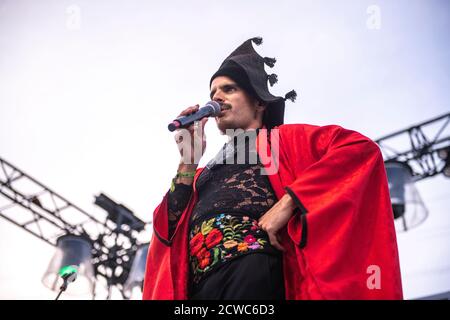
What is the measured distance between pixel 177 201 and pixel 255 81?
68cm

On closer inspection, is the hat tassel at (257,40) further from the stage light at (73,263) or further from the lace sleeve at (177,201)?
the stage light at (73,263)

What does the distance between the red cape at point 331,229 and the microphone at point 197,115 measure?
0.33 m

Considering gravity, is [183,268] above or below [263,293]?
above

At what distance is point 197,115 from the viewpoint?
1.53 m

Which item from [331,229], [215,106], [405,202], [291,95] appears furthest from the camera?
[405,202]

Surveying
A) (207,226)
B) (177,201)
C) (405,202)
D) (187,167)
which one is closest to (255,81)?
(187,167)

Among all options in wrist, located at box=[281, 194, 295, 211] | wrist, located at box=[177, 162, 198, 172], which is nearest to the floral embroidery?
wrist, located at box=[281, 194, 295, 211]

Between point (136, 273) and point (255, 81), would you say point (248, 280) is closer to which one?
point (255, 81)

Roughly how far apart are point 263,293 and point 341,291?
8.6 inches

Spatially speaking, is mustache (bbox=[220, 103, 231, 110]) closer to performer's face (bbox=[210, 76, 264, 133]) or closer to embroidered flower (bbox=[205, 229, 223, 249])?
performer's face (bbox=[210, 76, 264, 133])

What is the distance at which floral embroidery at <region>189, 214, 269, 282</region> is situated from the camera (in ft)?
4.08

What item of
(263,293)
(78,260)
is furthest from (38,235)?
(263,293)

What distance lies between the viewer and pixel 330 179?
1.23 metres

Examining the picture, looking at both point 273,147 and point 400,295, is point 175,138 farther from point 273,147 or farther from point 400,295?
point 400,295
